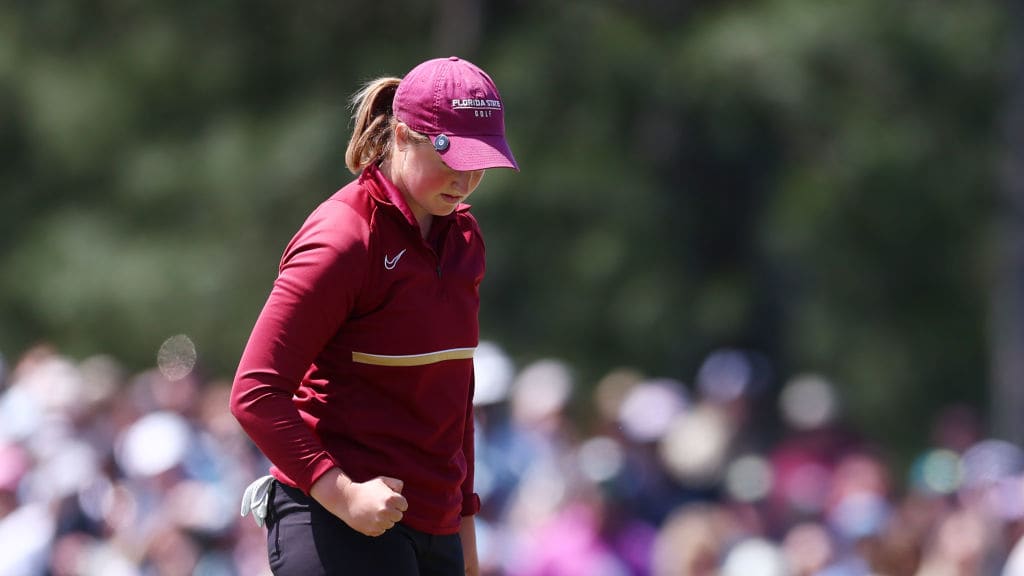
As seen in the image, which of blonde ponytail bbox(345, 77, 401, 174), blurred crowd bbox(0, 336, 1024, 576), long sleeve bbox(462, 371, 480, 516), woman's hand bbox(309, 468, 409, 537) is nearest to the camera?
woman's hand bbox(309, 468, 409, 537)

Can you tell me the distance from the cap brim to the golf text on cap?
0.17ft

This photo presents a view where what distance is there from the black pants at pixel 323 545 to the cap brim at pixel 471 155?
2.39 ft

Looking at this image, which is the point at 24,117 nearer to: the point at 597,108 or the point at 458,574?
the point at 597,108

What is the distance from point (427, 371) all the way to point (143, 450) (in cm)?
472

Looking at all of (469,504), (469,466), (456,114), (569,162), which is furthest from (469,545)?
(569,162)

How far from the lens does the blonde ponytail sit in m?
3.38

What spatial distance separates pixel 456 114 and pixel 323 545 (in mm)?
890

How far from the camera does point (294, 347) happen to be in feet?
10.2

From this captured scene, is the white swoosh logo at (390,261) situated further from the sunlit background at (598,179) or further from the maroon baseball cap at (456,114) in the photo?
the sunlit background at (598,179)

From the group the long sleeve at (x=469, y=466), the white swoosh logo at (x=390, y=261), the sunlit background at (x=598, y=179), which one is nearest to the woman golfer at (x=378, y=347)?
the white swoosh logo at (x=390, y=261)

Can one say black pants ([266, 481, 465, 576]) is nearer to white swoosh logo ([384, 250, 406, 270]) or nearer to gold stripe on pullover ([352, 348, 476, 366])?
gold stripe on pullover ([352, 348, 476, 366])

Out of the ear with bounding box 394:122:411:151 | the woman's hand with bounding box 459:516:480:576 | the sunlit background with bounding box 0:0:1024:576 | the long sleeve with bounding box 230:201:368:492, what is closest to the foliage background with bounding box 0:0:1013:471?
the sunlit background with bounding box 0:0:1024:576

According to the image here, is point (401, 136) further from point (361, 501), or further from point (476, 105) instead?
point (361, 501)

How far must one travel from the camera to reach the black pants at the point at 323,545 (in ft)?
10.6
